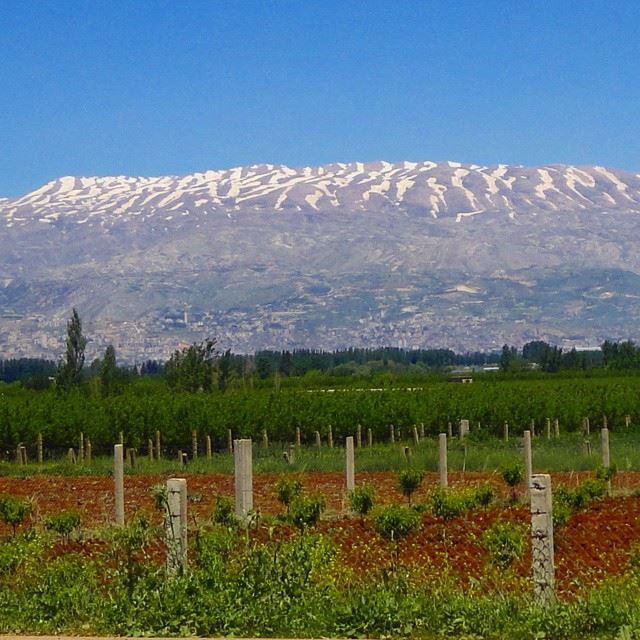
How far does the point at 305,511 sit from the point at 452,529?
1.95m

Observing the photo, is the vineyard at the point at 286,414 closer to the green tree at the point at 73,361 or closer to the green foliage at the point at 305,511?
the green tree at the point at 73,361

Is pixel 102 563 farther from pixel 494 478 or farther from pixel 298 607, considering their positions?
pixel 494 478

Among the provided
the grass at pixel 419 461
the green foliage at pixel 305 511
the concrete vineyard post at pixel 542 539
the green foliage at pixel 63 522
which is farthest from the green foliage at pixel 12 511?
the grass at pixel 419 461

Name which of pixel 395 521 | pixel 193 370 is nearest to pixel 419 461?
pixel 395 521

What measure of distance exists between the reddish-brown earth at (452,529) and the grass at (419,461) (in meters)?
3.11

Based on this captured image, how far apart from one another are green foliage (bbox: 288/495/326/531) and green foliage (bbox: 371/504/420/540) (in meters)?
1.76

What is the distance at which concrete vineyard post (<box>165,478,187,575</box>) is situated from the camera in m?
11.7

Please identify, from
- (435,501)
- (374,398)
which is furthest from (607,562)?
(374,398)

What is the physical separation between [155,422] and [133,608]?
131 feet

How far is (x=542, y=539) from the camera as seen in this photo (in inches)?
434

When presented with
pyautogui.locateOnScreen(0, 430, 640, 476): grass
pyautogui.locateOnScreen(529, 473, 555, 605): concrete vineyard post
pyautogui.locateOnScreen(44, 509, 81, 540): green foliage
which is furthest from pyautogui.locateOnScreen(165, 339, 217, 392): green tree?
pyautogui.locateOnScreen(529, 473, 555, 605): concrete vineyard post

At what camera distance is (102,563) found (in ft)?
39.5

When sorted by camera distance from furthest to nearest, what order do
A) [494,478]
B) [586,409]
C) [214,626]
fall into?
[586,409], [494,478], [214,626]

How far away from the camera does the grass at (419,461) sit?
31.5m
